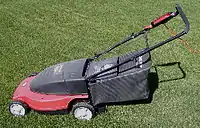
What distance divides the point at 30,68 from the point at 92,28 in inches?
70.4

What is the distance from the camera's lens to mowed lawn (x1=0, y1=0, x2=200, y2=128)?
4.05 meters

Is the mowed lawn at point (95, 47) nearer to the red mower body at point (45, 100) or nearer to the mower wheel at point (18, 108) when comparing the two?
the mower wheel at point (18, 108)

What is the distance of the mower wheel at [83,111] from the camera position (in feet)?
12.6

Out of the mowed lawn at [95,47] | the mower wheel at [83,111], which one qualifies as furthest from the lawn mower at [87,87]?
the mowed lawn at [95,47]

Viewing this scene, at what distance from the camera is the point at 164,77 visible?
481 centimetres

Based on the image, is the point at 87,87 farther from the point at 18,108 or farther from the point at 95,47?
the point at 95,47

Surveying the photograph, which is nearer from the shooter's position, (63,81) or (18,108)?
(63,81)

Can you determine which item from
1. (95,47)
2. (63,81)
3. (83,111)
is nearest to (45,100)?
(63,81)

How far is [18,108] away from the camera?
4039 mm

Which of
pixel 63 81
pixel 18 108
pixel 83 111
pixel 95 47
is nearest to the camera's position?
pixel 63 81

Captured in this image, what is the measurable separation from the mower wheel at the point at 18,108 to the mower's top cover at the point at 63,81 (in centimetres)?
22

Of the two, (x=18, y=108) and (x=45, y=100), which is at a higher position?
(x=45, y=100)

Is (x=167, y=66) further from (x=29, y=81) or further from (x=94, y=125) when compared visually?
(x=29, y=81)

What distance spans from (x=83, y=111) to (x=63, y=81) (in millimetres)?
436
